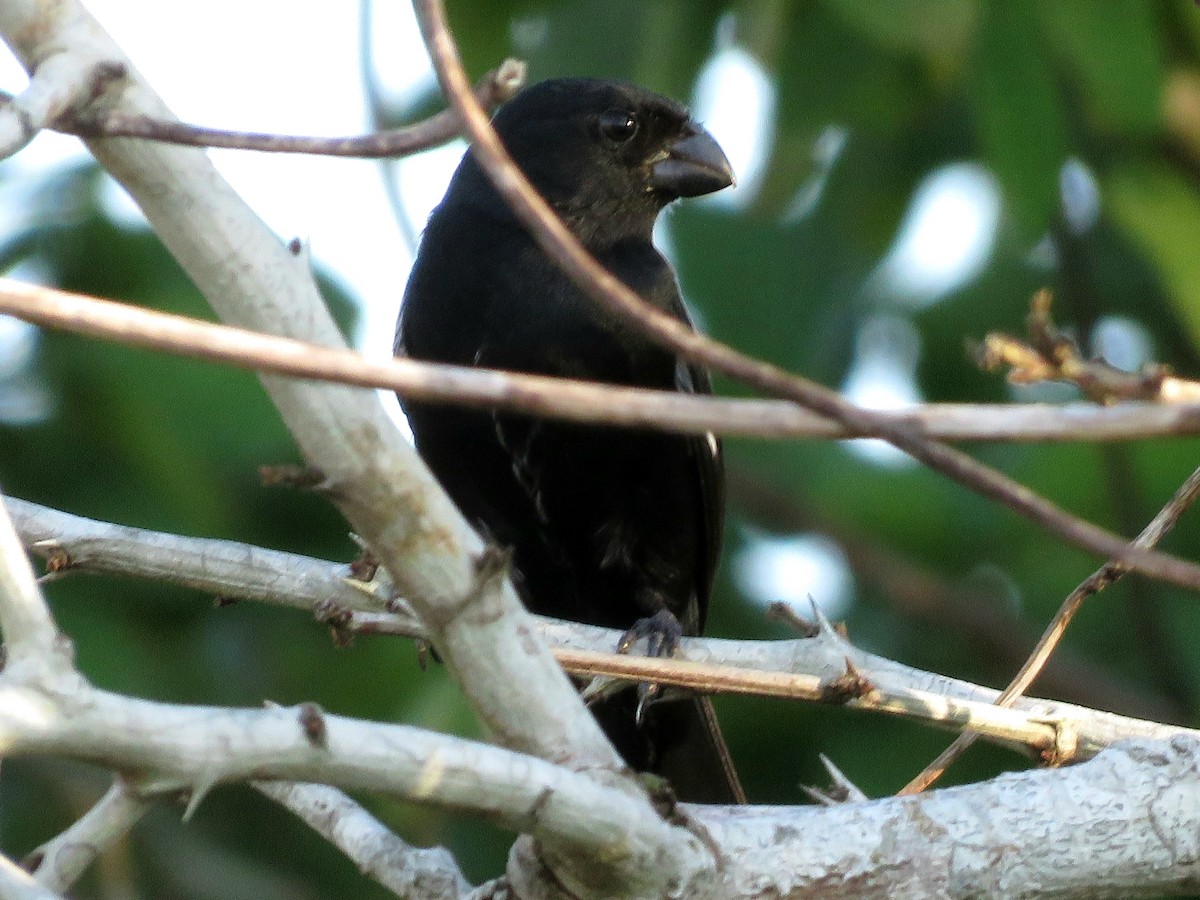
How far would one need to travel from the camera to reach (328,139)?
1.54m

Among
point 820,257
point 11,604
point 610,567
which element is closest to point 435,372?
point 11,604

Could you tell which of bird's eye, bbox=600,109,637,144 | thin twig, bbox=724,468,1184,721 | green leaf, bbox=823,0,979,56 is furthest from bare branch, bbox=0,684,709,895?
thin twig, bbox=724,468,1184,721

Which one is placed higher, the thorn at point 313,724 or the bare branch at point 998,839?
the thorn at point 313,724

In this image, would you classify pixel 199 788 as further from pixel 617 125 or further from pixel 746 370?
pixel 617 125

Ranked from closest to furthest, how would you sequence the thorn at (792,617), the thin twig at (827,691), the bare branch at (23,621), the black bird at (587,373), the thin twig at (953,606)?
the bare branch at (23,621)
the thin twig at (827,691)
the thorn at (792,617)
the black bird at (587,373)
the thin twig at (953,606)

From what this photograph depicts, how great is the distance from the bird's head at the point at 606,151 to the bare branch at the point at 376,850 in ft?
5.60

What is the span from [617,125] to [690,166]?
201 millimetres

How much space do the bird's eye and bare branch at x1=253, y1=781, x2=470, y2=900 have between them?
6.25 feet

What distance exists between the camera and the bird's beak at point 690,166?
4109 mm

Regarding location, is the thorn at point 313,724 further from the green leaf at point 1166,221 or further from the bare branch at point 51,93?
the green leaf at point 1166,221

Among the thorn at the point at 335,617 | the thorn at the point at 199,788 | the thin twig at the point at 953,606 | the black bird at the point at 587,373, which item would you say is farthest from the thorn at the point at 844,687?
the thin twig at the point at 953,606

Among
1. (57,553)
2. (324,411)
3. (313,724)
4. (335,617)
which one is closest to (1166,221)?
(335,617)

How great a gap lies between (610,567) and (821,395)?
8.69ft

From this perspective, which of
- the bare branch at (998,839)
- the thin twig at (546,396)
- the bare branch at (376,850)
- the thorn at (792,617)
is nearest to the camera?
the thin twig at (546,396)
